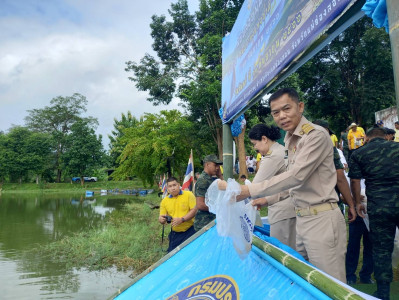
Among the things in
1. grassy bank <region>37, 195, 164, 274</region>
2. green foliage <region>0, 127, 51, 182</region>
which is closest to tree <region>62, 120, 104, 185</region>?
green foliage <region>0, 127, 51, 182</region>

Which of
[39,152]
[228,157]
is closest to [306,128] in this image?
[228,157]

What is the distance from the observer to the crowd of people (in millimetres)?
1683

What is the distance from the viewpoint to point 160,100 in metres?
18.3

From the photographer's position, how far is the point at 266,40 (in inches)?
105

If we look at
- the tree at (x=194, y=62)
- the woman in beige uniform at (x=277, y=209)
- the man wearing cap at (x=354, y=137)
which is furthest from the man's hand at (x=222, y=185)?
the tree at (x=194, y=62)

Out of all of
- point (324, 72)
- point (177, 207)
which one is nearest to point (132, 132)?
point (324, 72)

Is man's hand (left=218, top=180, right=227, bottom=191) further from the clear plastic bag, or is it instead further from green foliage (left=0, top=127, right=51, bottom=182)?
green foliage (left=0, top=127, right=51, bottom=182)

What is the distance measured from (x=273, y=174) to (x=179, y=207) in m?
2.43

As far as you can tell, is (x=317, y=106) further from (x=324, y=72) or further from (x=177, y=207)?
(x=177, y=207)

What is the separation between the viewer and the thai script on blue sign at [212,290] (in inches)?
66.7

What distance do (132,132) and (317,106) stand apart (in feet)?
40.7

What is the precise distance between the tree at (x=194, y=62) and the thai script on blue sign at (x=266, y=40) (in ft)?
34.4

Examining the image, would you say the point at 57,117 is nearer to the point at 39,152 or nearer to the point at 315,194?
the point at 39,152

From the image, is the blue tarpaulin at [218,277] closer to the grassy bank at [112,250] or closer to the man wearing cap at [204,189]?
the man wearing cap at [204,189]
